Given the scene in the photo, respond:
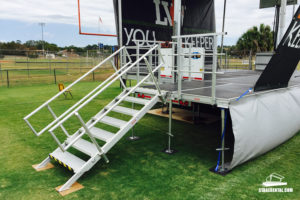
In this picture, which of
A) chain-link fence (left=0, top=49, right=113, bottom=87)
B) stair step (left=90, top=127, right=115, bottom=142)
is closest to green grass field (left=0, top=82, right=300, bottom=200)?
stair step (left=90, top=127, right=115, bottom=142)

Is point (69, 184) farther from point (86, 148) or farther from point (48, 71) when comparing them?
point (48, 71)

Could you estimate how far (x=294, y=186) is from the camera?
4.08 m

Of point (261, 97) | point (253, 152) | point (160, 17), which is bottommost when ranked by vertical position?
point (253, 152)

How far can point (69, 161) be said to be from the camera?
4484mm

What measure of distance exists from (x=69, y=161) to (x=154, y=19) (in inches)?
282

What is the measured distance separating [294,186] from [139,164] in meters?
2.66

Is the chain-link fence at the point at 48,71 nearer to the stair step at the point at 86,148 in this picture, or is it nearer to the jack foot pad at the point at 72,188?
the stair step at the point at 86,148

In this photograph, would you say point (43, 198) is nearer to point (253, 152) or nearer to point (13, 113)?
point (253, 152)

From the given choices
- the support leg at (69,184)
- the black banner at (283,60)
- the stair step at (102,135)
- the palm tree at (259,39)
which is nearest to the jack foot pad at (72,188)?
the support leg at (69,184)

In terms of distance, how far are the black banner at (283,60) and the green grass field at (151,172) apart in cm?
151

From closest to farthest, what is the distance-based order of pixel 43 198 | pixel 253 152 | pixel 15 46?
pixel 43 198 → pixel 253 152 → pixel 15 46

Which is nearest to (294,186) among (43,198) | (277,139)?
(277,139)

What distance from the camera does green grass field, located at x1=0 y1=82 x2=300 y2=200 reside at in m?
3.89

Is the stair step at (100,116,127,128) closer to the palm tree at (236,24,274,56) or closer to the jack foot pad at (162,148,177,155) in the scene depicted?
the jack foot pad at (162,148,177,155)
